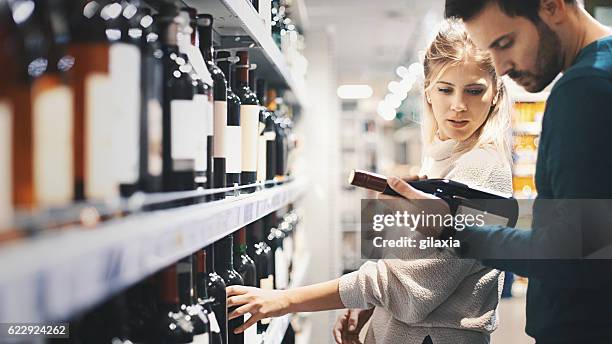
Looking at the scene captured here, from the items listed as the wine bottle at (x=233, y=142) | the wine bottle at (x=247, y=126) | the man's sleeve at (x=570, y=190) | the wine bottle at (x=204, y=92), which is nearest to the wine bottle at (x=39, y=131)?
the wine bottle at (x=204, y=92)

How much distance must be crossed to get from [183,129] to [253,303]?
0.72 m

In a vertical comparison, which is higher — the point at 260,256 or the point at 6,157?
the point at 6,157

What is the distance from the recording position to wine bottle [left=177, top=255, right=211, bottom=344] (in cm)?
113

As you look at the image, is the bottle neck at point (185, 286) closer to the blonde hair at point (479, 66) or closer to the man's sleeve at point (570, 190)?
the man's sleeve at point (570, 190)

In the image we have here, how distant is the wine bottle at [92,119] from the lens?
2.42 ft

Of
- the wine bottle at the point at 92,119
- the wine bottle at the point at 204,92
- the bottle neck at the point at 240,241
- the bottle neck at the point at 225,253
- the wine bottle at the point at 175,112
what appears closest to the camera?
the wine bottle at the point at 92,119

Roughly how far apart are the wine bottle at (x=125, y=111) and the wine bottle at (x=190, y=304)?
336mm

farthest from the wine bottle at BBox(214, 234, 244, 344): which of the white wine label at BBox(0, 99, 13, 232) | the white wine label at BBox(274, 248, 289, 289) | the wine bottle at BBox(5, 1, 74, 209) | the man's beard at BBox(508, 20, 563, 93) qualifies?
the white wine label at BBox(0, 99, 13, 232)

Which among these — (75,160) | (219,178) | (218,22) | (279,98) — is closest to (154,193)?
(75,160)

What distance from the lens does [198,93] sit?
1.09 m

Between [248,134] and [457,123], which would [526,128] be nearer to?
[457,123]

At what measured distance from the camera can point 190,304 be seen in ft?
3.92

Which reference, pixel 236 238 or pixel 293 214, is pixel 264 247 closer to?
pixel 236 238

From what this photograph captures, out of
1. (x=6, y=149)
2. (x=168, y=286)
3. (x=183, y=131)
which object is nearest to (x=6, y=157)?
(x=6, y=149)
